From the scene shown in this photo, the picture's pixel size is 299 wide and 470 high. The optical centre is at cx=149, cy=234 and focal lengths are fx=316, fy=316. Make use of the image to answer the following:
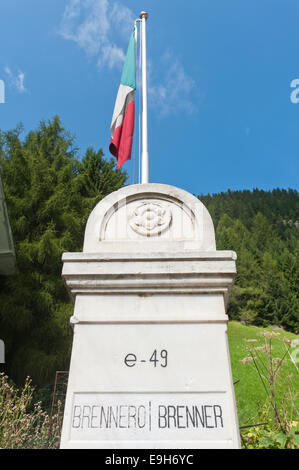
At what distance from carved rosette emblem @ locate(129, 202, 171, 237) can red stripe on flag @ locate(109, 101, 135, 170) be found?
11.8ft

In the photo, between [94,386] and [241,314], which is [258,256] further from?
[94,386]

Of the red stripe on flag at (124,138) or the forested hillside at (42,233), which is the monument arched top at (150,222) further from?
the forested hillside at (42,233)

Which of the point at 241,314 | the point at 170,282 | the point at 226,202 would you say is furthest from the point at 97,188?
the point at 226,202

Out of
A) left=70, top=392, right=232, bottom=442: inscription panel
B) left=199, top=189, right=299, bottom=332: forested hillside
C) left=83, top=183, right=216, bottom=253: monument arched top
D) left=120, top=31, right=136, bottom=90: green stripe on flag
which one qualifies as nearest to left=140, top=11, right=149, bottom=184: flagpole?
left=120, top=31, right=136, bottom=90: green stripe on flag

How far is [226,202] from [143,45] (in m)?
68.2

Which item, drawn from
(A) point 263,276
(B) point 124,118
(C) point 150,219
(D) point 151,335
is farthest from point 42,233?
(A) point 263,276

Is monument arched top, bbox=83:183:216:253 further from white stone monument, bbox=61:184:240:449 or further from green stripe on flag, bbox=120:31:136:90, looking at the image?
green stripe on flag, bbox=120:31:136:90

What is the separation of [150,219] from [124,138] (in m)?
3.81

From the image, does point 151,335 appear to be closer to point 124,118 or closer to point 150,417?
point 150,417

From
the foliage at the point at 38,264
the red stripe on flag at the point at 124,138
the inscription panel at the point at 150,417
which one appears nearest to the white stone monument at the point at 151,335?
the inscription panel at the point at 150,417

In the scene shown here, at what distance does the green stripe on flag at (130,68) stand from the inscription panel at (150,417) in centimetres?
600

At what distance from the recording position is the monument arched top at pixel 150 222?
2.51 m

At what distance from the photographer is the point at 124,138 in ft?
19.6
